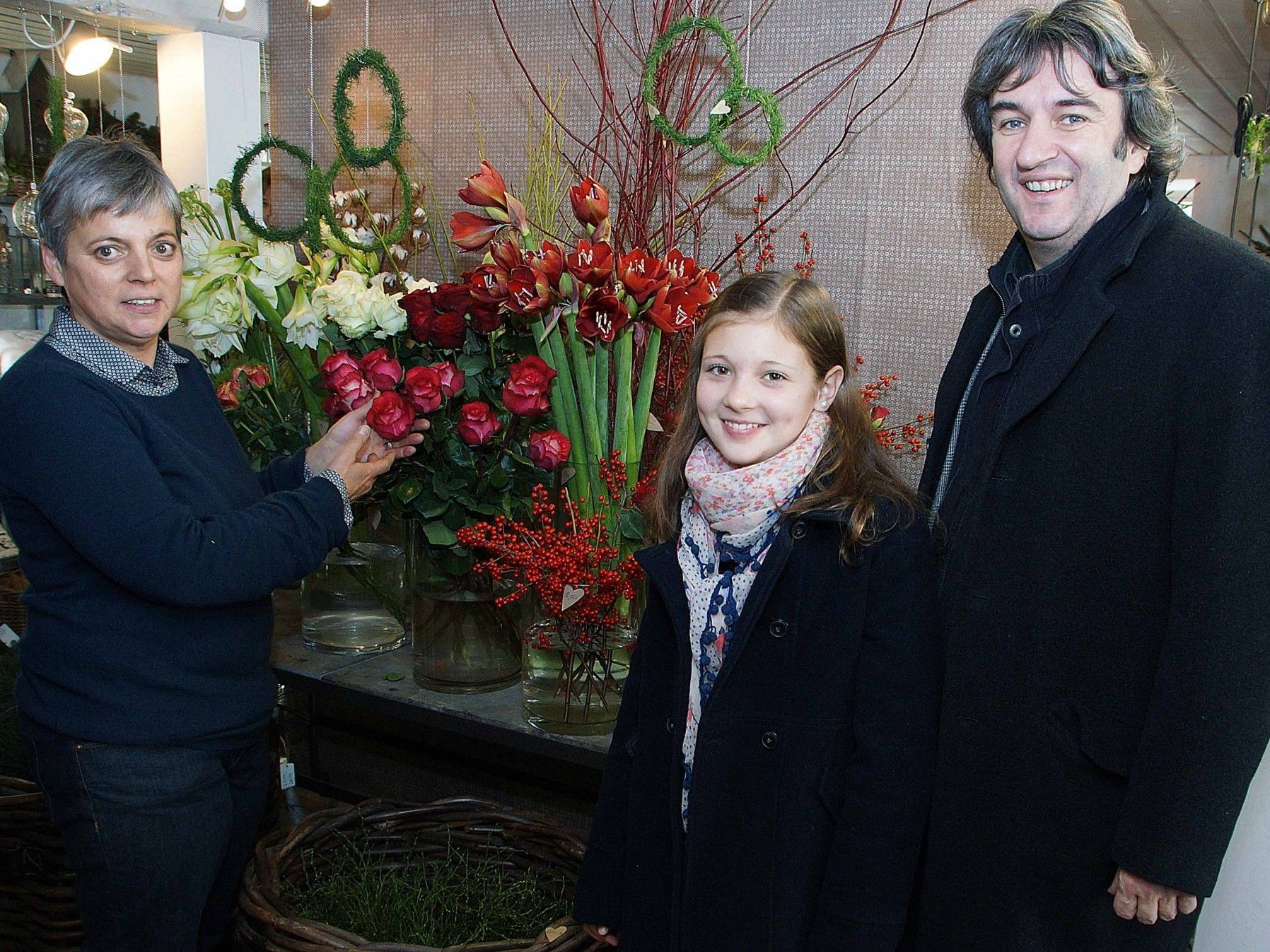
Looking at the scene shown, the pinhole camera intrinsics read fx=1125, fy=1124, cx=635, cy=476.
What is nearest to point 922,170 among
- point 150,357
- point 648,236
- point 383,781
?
point 648,236

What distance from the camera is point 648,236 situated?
7.13ft

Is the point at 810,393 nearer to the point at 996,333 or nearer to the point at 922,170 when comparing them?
the point at 996,333

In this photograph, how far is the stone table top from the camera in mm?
1726

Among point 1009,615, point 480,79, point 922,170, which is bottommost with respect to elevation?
point 1009,615

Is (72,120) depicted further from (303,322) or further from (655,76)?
(655,76)

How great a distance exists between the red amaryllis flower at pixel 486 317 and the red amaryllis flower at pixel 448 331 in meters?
0.03

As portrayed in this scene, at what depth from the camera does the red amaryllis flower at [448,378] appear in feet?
5.63

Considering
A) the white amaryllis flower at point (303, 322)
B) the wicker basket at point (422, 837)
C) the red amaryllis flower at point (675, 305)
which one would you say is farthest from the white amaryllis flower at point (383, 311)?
the wicker basket at point (422, 837)

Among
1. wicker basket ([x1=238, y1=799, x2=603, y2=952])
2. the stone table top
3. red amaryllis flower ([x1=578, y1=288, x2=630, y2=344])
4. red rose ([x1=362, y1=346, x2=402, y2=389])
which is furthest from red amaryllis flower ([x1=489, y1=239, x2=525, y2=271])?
wicker basket ([x1=238, y1=799, x2=603, y2=952])

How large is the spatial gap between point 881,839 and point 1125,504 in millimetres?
444

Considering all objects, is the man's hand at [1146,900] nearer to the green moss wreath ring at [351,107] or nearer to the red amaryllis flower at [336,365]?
the red amaryllis flower at [336,365]

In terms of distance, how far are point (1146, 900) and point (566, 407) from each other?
3.46 feet

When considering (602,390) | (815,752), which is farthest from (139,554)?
(815,752)

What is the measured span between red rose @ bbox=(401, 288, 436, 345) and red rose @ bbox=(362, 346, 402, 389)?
78 mm
